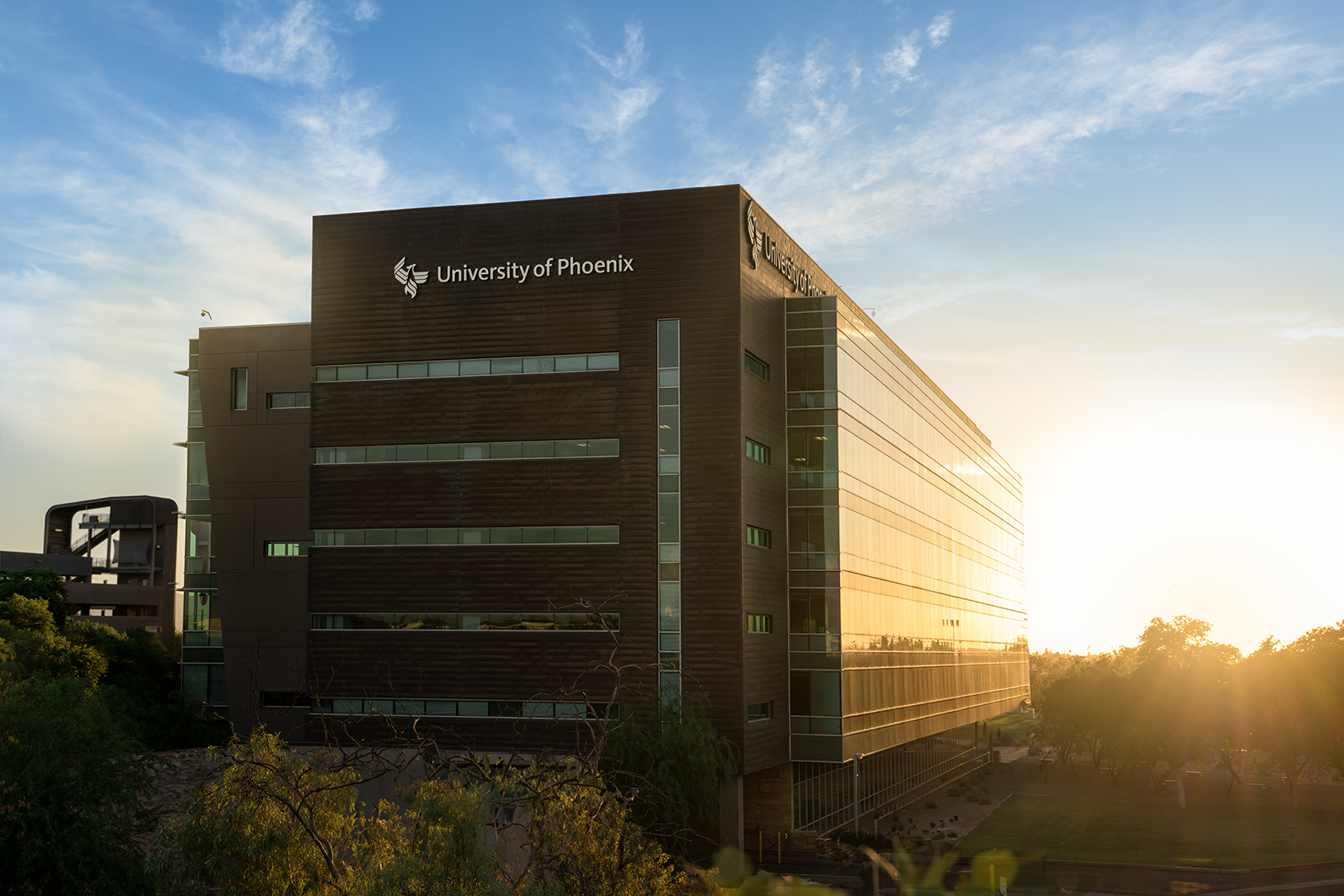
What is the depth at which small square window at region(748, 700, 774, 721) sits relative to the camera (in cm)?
5753

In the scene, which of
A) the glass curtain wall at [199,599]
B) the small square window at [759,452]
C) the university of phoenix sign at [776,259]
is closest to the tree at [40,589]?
the glass curtain wall at [199,599]

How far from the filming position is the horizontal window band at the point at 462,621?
58.2 metres

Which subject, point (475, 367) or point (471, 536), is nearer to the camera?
point (471, 536)

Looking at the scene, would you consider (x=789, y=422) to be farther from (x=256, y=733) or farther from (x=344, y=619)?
(x=256, y=733)

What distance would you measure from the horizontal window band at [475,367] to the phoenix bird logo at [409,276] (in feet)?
13.2

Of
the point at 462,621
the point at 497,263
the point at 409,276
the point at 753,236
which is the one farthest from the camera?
the point at 409,276

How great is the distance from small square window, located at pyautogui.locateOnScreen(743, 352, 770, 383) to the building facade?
223 mm

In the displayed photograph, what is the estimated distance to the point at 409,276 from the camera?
61.8 m

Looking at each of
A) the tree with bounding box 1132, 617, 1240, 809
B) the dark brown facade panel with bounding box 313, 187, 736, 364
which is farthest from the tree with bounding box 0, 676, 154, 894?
the tree with bounding box 1132, 617, 1240, 809

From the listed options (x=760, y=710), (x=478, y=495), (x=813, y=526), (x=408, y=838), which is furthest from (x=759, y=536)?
(x=408, y=838)

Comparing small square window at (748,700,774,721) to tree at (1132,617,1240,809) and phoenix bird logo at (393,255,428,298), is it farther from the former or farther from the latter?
tree at (1132,617,1240,809)

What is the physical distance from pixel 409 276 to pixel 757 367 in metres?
19.0

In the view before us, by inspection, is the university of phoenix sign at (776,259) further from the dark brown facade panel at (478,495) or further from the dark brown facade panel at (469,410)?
the dark brown facade panel at (478,495)

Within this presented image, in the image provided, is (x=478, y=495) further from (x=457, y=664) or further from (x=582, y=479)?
(x=457, y=664)
